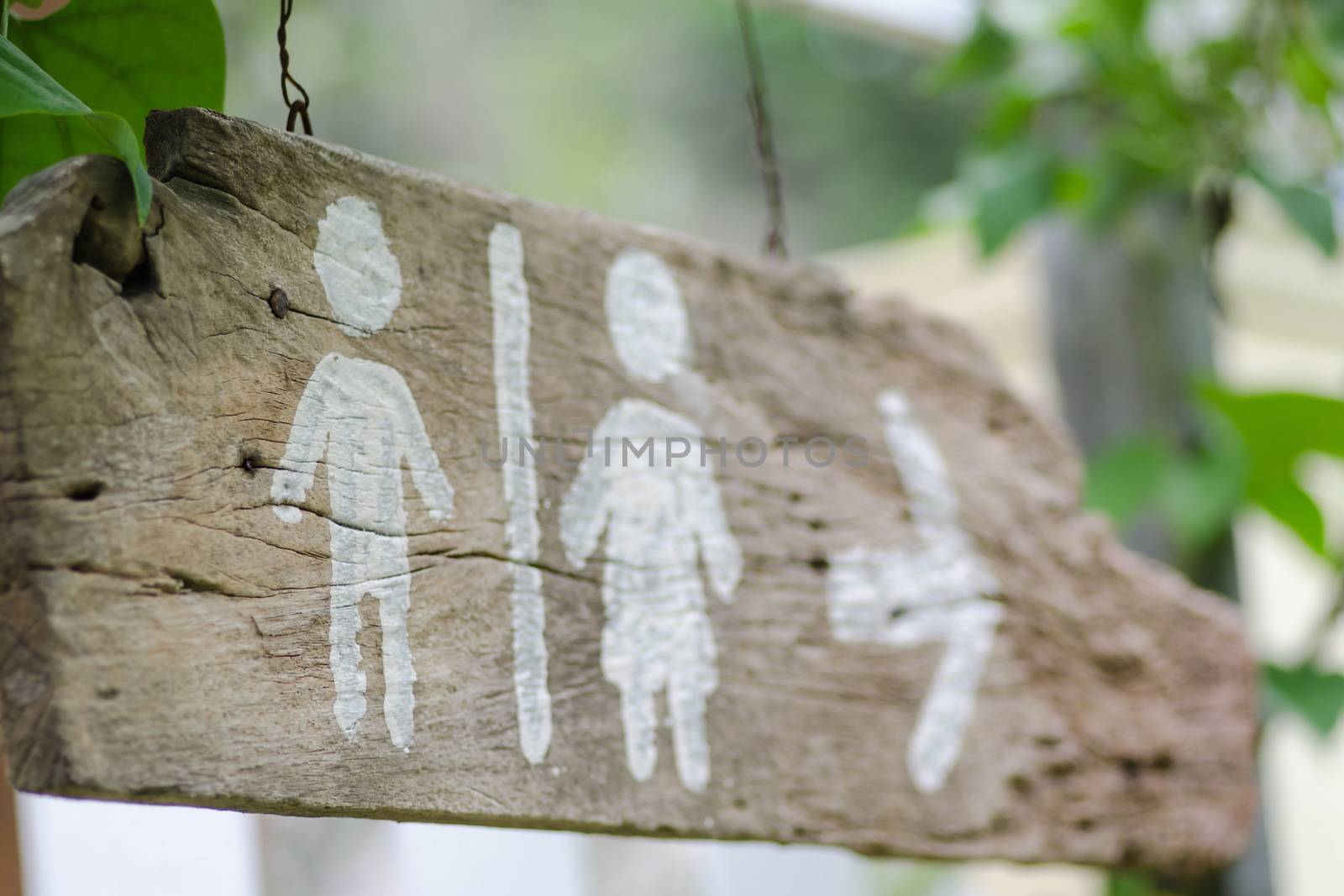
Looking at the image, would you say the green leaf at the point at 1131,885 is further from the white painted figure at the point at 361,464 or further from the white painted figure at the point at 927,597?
the white painted figure at the point at 361,464

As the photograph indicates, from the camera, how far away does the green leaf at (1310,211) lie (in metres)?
1.11

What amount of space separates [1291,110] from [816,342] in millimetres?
881

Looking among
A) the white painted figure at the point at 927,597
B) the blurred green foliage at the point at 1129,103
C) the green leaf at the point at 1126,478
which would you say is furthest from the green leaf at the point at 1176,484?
the white painted figure at the point at 927,597

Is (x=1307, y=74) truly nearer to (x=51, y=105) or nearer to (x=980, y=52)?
(x=980, y=52)

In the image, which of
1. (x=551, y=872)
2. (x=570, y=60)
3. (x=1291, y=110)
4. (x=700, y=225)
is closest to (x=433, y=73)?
(x=570, y=60)

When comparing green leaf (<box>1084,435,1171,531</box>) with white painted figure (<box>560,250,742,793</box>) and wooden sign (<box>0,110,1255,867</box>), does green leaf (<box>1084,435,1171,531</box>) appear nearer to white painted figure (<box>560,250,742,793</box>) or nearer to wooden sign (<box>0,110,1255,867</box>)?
wooden sign (<box>0,110,1255,867</box>)

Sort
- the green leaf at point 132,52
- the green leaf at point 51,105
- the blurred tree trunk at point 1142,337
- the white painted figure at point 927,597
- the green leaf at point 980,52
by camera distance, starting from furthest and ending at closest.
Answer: the blurred tree trunk at point 1142,337
the green leaf at point 980,52
the white painted figure at point 927,597
the green leaf at point 132,52
the green leaf at point 51,105

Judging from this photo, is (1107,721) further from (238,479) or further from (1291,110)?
(1291,110)

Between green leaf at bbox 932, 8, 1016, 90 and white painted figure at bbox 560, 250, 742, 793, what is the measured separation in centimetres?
66

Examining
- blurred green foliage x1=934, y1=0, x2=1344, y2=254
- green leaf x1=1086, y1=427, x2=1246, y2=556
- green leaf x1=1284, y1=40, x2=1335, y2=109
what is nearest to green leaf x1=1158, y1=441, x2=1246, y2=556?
green leaf x1=1086, y1=427, x2=1246, y2=556

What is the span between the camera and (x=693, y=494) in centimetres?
77

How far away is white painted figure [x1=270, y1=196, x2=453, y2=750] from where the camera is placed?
0.57 metres

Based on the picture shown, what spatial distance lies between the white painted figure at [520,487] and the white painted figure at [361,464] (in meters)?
0.05

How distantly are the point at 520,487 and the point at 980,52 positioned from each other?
2.84 ft
